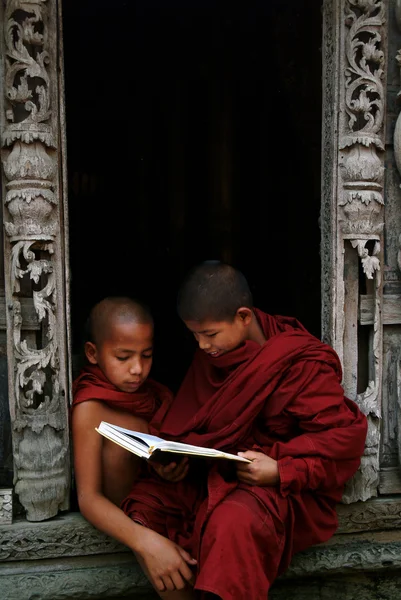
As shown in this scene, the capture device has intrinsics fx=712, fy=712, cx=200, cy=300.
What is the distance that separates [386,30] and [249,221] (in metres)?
2.97

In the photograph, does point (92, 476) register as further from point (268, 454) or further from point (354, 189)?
→ point (354, 189)

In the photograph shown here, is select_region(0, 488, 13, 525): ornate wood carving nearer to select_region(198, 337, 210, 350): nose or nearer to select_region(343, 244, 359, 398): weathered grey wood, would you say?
select_region(198, 337, 210, 350): nose

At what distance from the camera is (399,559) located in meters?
3.18

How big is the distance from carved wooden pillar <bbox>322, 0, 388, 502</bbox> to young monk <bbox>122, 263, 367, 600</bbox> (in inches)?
11.2

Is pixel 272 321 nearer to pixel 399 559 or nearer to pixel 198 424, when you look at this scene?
pixel 198 424

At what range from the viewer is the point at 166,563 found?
8.57ft

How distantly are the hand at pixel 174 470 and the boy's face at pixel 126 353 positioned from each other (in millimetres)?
380

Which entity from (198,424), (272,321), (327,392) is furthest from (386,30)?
(198,424)

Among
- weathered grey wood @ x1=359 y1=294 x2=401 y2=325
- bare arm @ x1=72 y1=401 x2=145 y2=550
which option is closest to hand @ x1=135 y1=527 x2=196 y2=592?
bare arm @ x1=72 y1=401 x2=145 y2=550

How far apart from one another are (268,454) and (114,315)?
85 centimetres

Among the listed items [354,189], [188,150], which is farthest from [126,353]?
[188,150]

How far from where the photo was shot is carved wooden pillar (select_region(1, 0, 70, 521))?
2.84m

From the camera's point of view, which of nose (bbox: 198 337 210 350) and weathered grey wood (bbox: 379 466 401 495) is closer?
nose (bbox: 198 337 210 350)

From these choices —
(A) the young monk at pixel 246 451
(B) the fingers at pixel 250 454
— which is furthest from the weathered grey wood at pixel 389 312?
(B) the fingers at pixel 250 454
